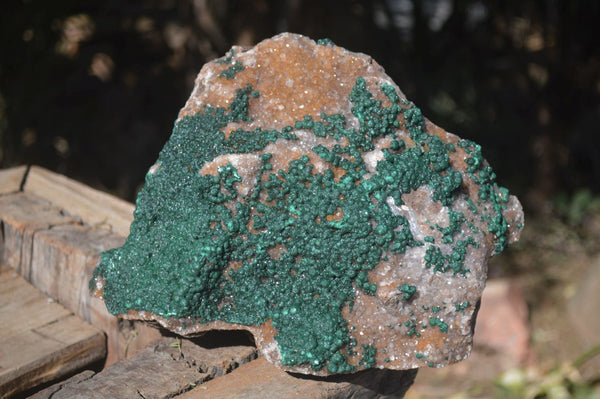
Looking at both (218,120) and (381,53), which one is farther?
(381,53)

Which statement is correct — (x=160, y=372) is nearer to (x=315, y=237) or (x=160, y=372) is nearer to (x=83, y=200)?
(x=315, y=237)

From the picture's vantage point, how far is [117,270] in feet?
5.08

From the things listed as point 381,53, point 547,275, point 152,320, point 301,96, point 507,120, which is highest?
point 507,120

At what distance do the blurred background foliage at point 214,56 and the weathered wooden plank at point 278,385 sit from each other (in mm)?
2616

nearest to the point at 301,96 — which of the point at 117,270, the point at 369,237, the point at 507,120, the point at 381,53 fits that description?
the point at 369,237

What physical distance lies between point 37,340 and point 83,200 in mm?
573

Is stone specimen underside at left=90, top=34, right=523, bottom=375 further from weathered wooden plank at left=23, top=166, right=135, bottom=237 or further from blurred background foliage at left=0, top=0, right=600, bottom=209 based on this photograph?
blurred background foliage at left=0, top=0, right=600, bottom=209

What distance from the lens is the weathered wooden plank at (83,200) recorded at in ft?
6.85

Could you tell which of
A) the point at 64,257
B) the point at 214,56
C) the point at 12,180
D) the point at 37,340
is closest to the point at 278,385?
the point at 37,340

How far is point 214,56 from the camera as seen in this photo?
4094 mm

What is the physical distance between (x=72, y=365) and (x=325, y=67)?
103cm

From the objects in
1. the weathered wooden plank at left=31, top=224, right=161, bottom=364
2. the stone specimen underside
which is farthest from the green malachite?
the weathered wooden plank at left=31, top=224, right=161, bottom=364

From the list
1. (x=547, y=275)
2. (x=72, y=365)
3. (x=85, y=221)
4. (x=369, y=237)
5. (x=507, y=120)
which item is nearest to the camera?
(x=369, y=237)

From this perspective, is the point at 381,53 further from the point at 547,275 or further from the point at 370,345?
the point at 370,345
